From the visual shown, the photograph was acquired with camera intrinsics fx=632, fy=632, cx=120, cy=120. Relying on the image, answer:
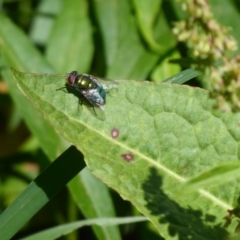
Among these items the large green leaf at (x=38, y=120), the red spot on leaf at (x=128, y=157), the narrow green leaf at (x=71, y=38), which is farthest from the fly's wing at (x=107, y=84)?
the narrow green leaf at (x=71, y=38)

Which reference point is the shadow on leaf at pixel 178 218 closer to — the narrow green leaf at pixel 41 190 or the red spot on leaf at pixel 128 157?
the red spot on leaf at pixel 128 157

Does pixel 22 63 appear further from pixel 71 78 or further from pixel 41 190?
pixel 41 190

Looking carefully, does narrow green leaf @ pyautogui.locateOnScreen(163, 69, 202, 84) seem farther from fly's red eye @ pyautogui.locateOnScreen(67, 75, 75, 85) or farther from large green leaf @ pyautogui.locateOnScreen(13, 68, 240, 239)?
fly's red eye @ pyautogui.locateOnScreen(67, 75, 75, 85)

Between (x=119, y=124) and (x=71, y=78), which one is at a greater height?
(x=71, y=78)

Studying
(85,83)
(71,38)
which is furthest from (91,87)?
(71,38)

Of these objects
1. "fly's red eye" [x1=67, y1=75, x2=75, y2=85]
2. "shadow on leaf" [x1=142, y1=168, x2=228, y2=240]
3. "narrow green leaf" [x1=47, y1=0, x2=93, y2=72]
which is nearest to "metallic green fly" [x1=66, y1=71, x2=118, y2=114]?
"fly's red eye" [x1=67, y1=75, x2=75, y2=85]
